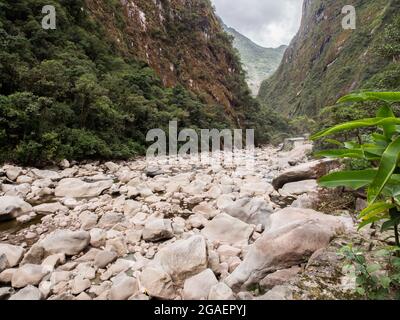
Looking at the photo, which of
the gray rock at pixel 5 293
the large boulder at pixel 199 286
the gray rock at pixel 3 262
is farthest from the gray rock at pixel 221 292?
the gray rock at pixel 3 262

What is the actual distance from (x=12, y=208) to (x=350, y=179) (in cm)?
518

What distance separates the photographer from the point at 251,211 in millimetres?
4125

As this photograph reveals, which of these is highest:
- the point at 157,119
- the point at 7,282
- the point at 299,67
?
the point at 299,67

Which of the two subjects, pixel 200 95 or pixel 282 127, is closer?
pixel 200 95

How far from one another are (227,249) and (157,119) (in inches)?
498

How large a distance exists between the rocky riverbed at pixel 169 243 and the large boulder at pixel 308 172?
0.02 meters

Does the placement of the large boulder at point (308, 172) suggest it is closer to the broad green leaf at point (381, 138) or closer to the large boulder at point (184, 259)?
the large boulder at point (184, 259)

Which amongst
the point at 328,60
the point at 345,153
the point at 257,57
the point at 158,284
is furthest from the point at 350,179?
the point at 257,57

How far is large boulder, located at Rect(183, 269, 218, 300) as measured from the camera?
222 centimetres

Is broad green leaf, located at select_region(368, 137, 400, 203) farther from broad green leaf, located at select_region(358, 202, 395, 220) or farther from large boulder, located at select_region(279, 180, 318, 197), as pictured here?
large boulder, located at select_region(279, 180, 318, 197)

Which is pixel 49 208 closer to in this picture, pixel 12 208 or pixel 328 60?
pixel 12 208
